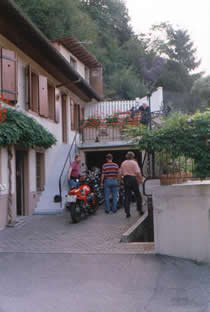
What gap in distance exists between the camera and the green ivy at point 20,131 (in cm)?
1071

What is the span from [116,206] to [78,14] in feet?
89.1

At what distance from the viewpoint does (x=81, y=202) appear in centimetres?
1138

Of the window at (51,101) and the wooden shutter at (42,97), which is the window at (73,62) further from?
the wooden shutter at (42,97)

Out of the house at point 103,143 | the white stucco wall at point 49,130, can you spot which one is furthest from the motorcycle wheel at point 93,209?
the house at point 103,143

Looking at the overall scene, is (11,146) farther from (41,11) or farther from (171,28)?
(171,28)

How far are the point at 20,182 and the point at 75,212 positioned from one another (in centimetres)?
309

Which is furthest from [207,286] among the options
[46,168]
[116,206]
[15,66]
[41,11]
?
[41,11]

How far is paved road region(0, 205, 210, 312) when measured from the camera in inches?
197

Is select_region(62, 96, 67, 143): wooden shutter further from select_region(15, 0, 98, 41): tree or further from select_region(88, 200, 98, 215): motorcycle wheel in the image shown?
select_region(15, 0, 98, 41): tree

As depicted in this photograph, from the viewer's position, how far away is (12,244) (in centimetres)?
882

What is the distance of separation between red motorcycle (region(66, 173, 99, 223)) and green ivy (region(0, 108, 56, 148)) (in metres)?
2.03

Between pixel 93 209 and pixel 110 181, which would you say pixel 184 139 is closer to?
pixel 110 181

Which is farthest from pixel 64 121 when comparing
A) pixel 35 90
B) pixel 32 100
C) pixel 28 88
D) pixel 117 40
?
pixel 117 40

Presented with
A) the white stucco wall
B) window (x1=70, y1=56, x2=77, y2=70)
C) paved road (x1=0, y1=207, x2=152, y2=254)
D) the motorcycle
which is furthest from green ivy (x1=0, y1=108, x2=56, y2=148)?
window (x1=70, y1=56, x2=77, y2=70)
